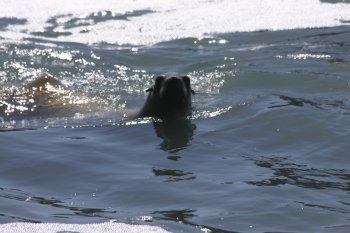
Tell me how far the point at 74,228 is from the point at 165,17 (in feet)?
31.1

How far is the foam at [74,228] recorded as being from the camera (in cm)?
491

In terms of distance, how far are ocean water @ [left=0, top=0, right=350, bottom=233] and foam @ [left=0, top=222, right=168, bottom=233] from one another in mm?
119

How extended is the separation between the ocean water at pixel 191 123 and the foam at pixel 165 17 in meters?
0.04

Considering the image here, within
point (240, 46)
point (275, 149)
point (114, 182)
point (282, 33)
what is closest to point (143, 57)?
point (240, 46)

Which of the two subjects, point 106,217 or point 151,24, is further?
point 151,24

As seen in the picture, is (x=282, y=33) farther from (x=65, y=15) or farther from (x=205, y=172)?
(x=205, y=172)

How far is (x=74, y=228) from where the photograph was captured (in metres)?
Answer: 4.98

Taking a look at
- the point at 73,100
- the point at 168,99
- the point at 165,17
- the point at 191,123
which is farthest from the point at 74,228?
the point at 165,17

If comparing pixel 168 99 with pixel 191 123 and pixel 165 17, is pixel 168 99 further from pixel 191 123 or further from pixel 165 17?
pixel 165 17

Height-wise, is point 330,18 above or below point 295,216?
above

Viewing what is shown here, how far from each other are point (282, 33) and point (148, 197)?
7.70 metres

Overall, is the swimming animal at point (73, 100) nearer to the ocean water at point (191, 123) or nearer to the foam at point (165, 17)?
the ocean water at point (191, 123)

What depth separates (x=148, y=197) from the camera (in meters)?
5.80

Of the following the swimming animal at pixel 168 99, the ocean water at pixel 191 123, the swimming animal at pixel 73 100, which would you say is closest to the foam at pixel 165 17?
the ocean water at pixel 191 123
